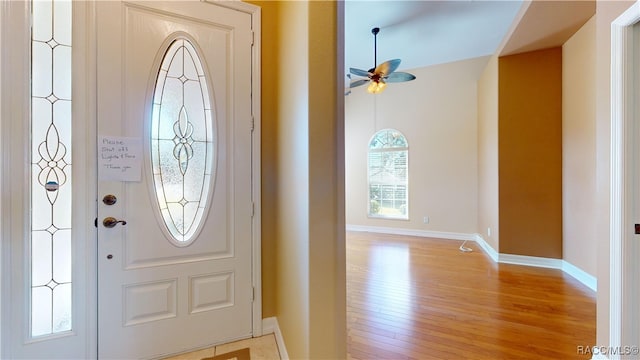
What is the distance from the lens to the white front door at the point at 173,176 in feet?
5.86

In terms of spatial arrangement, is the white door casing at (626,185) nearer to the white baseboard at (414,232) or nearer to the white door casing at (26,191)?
the white door casing at (26,191)

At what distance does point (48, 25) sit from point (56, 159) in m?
0.84

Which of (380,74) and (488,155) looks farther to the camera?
(488,155)

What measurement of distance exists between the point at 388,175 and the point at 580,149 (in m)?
3.39

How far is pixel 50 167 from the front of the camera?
5.58 feet

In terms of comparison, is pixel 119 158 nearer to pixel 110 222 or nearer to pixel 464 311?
pixel 110 222

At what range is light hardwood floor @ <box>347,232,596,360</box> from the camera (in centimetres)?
204

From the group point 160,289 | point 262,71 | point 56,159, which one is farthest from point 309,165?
point 56,159

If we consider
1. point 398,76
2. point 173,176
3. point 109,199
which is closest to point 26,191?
point 109,199

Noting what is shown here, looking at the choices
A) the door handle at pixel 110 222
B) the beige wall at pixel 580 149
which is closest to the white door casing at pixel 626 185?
the beige wall at pixel 580 149

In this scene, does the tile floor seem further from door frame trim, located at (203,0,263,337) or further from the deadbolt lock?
the deadbolt lock

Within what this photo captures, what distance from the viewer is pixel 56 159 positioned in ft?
5.62

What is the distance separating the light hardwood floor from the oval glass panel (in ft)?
5.29

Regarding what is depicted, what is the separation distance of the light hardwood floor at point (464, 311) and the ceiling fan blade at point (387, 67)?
9.03ft
